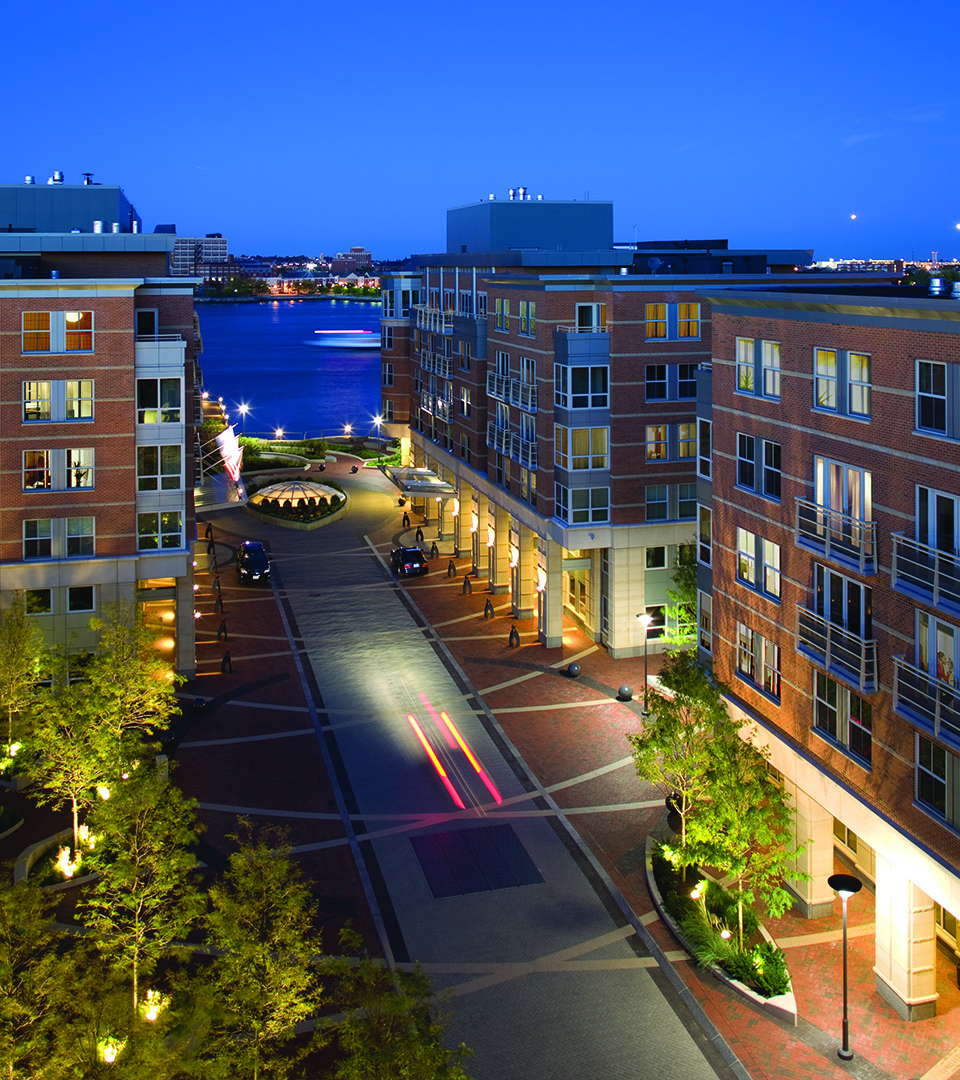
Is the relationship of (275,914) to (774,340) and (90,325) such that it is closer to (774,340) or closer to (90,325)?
(774,340)

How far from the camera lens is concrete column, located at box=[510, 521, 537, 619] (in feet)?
172

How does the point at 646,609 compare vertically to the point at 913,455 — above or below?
below

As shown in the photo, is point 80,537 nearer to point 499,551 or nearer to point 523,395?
point 523,395

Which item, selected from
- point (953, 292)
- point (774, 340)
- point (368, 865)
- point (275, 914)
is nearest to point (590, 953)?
point (368, 865)

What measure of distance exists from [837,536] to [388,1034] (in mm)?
13932

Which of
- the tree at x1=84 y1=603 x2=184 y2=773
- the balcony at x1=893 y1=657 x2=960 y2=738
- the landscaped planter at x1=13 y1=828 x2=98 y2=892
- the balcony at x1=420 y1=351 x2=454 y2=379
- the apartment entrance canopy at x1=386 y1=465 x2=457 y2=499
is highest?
the balcony at x1=420 y1=351 x2=454 y2=379

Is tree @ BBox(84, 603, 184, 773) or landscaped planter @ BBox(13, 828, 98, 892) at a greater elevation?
tree @ BBox(84, 603, 184, 773)

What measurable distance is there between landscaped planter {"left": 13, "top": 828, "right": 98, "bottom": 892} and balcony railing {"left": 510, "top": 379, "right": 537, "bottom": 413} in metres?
26.3

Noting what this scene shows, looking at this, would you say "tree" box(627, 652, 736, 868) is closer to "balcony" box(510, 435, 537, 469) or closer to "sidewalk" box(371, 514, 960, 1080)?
"sidewalk" box(371, 514, 960, 1080)

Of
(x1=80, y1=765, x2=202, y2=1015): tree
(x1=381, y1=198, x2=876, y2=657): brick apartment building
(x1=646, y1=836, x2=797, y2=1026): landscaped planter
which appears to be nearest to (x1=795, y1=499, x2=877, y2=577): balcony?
(x1=646, y1=836, x2=797, y2=1026): landscaped planter

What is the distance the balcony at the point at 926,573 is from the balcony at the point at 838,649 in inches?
70.0

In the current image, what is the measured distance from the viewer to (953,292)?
25.3 metres

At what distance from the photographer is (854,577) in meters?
23.9

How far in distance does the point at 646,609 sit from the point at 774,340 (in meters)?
21.6
